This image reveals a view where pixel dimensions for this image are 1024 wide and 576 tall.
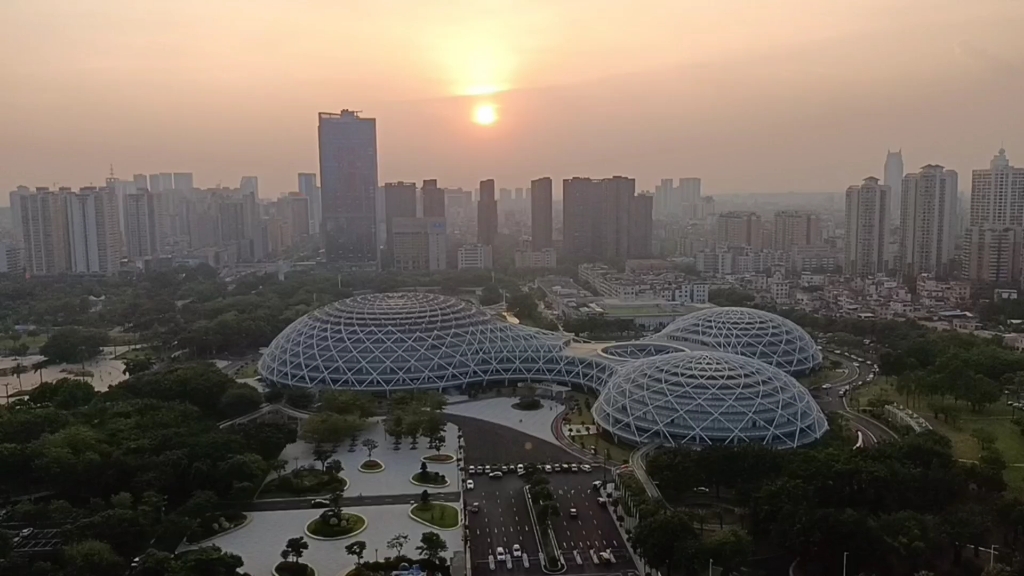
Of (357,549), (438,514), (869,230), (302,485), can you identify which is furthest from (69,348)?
(869,230)

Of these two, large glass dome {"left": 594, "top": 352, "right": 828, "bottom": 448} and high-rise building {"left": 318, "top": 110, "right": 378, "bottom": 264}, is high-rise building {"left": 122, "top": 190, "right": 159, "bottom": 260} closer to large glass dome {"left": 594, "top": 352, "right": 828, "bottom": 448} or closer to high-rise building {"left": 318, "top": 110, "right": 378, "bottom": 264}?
high-rise building {"left": 318, "top": 110, "right": 378, "bottom": 264}

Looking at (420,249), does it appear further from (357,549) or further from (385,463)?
(357,549)

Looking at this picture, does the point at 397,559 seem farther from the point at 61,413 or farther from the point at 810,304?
the point at 810,304

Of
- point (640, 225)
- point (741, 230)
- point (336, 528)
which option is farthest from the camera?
point (741, 230)

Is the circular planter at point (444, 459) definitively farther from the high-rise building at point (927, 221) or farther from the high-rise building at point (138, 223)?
the high-rise building at point (138, 223)

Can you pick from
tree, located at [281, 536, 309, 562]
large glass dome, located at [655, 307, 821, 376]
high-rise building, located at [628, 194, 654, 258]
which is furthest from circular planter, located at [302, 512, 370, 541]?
high-rise building, located at [628, 194, 654, 258]

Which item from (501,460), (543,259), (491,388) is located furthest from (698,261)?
(501,460)
